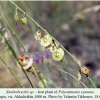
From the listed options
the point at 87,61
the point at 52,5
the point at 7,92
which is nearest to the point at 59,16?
the point at 52,5

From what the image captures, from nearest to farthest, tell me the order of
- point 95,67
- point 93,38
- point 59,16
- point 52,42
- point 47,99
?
point 52,42 → point 47,99 → point 95,67 → point 93,38 → point 59,16

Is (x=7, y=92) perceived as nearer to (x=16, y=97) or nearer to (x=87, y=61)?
(x=16, y=97)

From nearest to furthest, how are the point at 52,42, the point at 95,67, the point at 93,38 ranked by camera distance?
the point at 52,42, the point at 95,67, the point at 93,38

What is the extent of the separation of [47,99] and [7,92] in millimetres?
141

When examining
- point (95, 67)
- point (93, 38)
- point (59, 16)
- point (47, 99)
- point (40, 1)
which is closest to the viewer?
point (47, 99)

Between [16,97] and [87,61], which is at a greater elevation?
[16,97]

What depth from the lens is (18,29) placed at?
2.83m

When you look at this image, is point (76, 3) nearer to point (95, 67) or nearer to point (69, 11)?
point (69, 11)

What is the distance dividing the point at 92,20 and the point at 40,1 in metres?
0.62

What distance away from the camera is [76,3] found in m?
3.08

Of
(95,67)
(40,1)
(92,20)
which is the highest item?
(40,1)

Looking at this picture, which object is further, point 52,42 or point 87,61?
point 87,61

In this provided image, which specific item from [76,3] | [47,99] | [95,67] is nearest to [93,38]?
[95,67]

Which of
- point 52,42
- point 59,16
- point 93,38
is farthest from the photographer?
point 59,16
